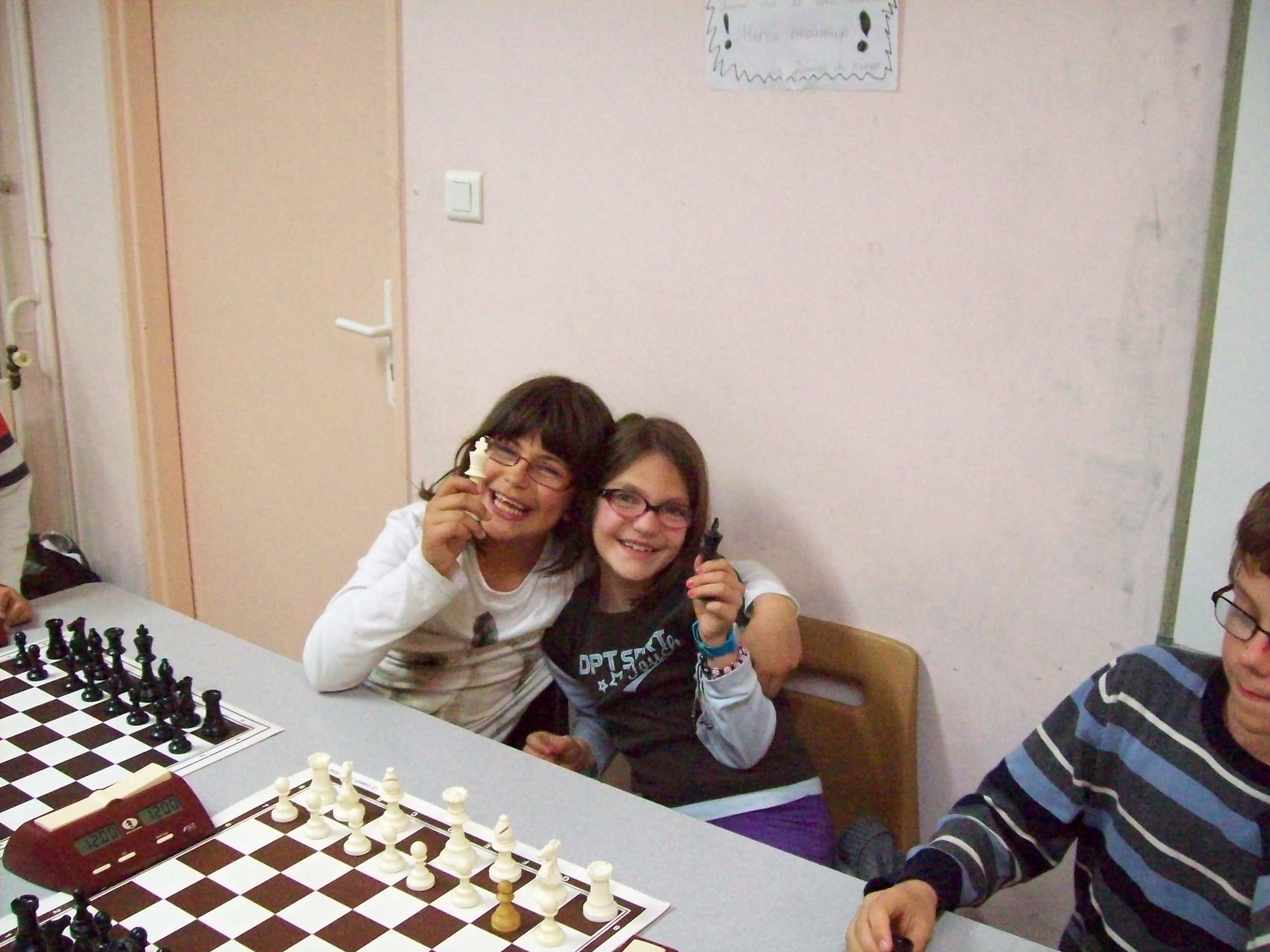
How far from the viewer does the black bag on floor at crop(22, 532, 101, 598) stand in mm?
2385

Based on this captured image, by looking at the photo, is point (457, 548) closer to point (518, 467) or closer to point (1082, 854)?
point (518, 467)

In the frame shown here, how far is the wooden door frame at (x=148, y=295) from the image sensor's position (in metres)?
2.99

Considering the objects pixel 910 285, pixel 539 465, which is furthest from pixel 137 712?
pixel 910 285

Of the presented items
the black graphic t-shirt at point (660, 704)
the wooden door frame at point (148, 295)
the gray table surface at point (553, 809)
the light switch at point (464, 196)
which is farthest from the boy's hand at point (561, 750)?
the light switch at point (464, 196)

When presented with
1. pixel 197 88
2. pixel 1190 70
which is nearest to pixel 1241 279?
pixel 1190 70

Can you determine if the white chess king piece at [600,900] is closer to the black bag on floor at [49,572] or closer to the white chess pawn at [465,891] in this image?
the white chess pawn at [465,891]

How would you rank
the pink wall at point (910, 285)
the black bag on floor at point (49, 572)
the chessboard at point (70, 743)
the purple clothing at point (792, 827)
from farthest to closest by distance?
the black bag on floor at point (49, 572), the purple clothing at point (792, 827), the pink wall at point (910, 285), the chessboard at point (70, 743)

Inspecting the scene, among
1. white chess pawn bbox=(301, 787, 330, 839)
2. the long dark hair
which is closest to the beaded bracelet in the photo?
the long dark hair

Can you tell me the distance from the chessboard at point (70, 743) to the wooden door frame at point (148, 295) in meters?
1.71

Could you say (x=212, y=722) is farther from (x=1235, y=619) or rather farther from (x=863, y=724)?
(x=1235, y=619)

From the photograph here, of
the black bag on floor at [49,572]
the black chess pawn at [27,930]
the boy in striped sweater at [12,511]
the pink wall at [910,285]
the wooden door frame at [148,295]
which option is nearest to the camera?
the black chess pawn at [27,930]

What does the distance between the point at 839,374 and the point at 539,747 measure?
0.83m

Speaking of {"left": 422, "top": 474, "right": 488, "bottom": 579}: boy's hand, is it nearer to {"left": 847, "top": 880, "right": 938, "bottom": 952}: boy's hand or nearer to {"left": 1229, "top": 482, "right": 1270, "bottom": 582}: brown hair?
{"left": 847, "top": 880, "right": 938, "bottom": 952}: boy's hand

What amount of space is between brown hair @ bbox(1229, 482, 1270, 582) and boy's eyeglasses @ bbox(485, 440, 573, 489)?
106 cm
